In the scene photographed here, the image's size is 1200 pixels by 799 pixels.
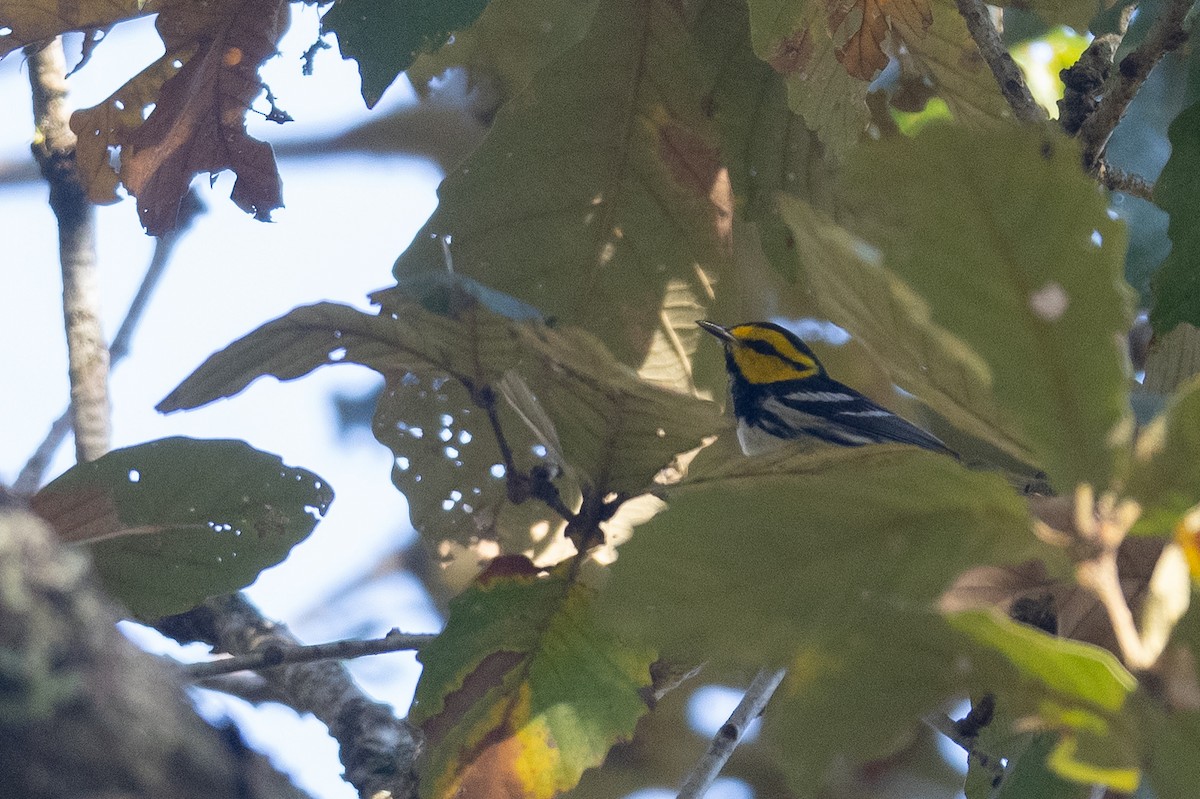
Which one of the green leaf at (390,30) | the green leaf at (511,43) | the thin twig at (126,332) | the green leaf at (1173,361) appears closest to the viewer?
the green leaf at (390,30)

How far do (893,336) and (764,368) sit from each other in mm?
5020

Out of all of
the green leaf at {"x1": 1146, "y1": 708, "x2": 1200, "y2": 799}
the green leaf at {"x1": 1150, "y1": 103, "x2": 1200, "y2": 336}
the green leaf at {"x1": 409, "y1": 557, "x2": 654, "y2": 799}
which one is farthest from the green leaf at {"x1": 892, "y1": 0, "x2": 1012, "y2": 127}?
the green leaf at {"x1": 1146, "y1": 708, "x2": 1200, "y2": 799}

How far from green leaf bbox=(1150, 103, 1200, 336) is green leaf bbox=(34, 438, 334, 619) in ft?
4.69

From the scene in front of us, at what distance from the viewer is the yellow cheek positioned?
652 centimetres

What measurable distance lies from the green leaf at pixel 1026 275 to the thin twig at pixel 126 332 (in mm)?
2727

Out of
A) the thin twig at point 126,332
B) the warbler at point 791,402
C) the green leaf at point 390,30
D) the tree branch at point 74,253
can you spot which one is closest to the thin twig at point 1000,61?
the green leaf at point 390,30

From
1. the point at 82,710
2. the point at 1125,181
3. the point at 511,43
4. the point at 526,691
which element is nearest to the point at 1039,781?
the point at 526,691

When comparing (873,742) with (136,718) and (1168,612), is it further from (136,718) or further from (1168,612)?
(136,718)

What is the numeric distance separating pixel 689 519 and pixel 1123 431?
41 cm

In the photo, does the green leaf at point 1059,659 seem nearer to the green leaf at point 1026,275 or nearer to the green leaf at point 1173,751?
the green leaf at point 1173,751

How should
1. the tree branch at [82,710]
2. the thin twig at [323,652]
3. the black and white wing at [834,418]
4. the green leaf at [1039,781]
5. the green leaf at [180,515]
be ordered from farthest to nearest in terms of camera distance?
the black and white wing at [834,418]
the thin twig at [323,652]
the green leaf at [180,515]
the green leaf at [1039,781]
the tree branch at [82,710]

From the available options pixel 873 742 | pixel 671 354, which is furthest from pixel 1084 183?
pixel 671 354

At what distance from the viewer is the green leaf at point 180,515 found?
6.33 feet

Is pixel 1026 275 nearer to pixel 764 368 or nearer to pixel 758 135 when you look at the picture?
pixel 758 135
